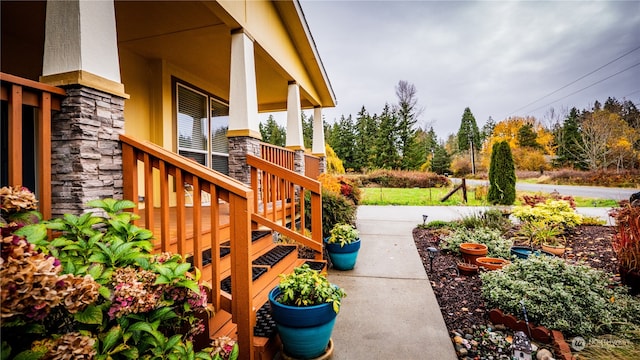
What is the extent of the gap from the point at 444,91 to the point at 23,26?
30266 millimetres

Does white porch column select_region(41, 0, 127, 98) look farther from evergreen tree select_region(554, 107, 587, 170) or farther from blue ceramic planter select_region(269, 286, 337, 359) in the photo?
evergreen tree select_region(554, 107, 587, 170)

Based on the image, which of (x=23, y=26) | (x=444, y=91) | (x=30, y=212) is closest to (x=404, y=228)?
(x=30, y=212)

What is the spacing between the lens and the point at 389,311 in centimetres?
279

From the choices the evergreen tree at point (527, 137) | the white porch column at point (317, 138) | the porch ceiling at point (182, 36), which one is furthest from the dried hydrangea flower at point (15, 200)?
the evergreen tree at point (527, 137)

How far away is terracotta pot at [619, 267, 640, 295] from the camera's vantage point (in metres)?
2.90

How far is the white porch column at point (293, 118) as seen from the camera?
20.0 ft

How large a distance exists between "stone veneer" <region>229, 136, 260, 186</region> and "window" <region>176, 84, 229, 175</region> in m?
2.22

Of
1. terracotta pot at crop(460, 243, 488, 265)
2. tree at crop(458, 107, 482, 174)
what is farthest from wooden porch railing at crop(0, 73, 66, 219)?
tree at crop(458, 107, 482, 174)

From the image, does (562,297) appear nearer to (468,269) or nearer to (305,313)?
(468,269)

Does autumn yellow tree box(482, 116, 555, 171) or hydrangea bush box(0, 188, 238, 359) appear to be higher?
autumn yellow tree box(482, 116, 555, 171)

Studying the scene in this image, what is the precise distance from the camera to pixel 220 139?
22.0ft

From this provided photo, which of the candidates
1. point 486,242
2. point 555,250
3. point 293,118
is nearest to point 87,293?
point 486,242

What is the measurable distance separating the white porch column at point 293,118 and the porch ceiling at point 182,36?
18.2 inches

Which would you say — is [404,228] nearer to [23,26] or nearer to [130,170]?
[130,170]
